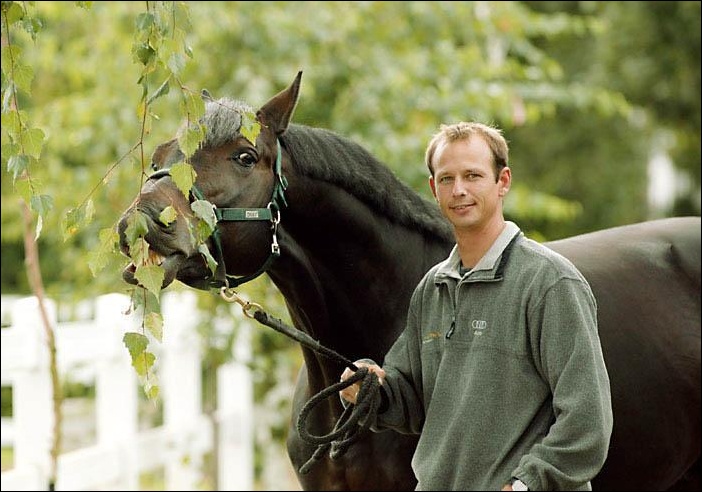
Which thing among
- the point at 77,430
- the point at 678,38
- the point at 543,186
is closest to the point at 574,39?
the point at 543,186

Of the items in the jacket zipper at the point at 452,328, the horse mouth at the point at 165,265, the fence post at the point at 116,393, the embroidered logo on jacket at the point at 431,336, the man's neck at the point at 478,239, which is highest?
the man's neck at the point at 478,239

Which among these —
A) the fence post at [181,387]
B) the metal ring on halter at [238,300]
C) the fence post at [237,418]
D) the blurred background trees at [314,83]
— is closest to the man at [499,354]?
the metal ring on halter at [238,300]

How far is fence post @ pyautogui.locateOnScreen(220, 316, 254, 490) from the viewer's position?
Answer: 7.19m

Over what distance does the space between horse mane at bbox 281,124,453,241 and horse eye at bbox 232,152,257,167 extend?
21cm

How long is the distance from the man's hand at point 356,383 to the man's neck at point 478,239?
0.38 m

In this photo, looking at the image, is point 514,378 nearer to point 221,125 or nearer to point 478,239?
point 478,239

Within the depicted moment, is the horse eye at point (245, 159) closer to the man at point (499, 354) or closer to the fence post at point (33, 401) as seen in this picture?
the man at point (499, 354)

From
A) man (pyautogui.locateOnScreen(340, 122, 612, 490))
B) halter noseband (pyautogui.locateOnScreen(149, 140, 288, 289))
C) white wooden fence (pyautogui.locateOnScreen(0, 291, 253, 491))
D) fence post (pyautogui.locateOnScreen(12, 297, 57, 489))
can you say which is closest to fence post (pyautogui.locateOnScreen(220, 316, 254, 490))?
white wooden fence (pyautogui.locateOnScreen(0, 291, 253, 491))

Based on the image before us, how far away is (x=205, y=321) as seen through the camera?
678 centimetres

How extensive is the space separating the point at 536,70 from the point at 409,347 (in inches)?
196

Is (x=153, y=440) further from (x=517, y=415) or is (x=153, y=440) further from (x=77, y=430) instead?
(x=517, y=415)

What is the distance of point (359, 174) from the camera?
3.54 metres

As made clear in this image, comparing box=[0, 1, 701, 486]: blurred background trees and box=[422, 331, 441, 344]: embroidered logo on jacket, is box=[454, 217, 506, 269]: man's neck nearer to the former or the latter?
box=[422, 331, 441, 344]: embroidered logo on jacket

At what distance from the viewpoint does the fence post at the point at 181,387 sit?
671 cm
